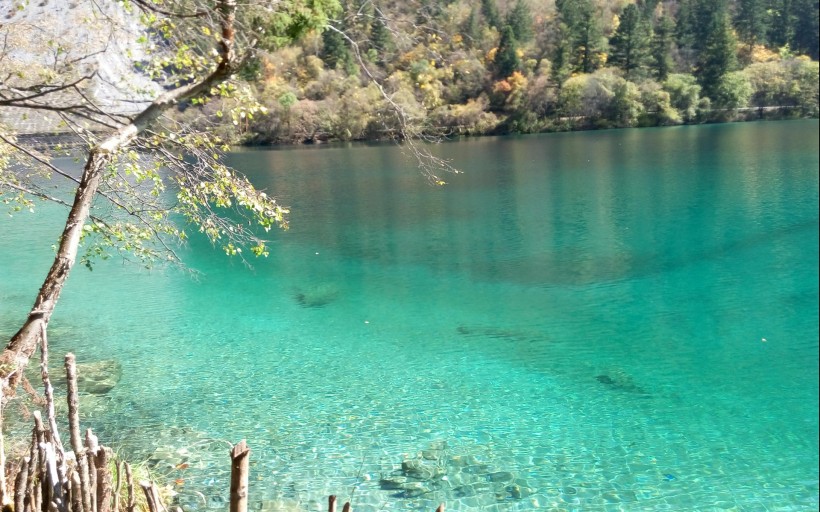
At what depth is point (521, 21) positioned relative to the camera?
80.6 metres

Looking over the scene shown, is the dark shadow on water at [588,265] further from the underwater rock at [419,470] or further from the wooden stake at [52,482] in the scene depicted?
the wooden stake at [52,482]

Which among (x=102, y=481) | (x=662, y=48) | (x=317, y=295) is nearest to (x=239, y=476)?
(x=102, y=481)

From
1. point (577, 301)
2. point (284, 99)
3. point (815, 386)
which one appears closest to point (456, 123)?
point (284, 99)

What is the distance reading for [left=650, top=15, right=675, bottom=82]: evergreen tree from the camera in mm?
75062

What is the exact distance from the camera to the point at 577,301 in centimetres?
1509

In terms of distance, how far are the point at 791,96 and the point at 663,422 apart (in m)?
69.1

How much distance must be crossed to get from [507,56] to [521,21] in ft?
17.3

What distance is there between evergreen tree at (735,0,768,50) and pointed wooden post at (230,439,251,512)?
68.9 meters

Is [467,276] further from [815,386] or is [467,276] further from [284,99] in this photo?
[284,99]

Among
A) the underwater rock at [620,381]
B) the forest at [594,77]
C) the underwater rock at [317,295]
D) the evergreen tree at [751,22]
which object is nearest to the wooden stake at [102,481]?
the underwater rock at [620,381]

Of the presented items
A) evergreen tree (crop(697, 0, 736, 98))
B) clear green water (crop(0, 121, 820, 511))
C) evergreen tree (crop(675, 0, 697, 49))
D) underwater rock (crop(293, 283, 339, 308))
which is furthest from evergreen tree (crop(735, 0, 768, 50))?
underwater rock (crop(293, 283, 339, 308))

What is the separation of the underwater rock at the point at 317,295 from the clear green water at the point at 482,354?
4.9 inches

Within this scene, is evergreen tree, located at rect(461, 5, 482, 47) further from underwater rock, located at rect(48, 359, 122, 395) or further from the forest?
the forest

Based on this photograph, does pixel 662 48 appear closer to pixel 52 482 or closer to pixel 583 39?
pixel 583 39
